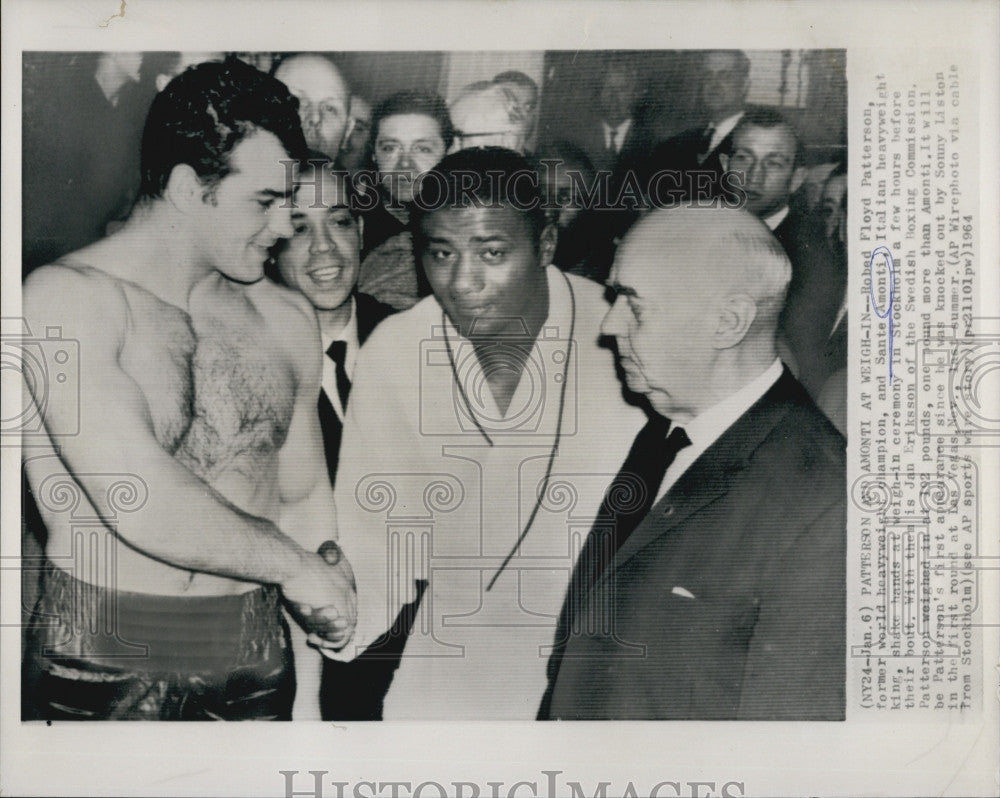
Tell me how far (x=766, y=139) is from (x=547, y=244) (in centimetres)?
30

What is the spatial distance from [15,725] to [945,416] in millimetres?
1213

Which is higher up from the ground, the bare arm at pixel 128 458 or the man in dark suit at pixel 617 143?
the man in dark suit at pixel 617 143

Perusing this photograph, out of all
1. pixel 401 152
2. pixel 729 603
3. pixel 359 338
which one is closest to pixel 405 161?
pixel 401 152

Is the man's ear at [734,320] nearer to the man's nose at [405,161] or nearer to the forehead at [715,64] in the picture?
the forehead at [715,64]

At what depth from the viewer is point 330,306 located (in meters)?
1.24

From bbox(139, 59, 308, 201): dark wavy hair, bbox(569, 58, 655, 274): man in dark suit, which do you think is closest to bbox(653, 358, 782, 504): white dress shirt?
bbox(569, 58, 655, 274): man in dark suit

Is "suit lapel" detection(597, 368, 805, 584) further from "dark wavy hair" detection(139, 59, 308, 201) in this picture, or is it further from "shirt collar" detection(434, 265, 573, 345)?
"dark wavy hair" detection(139, 59, 308, 201)

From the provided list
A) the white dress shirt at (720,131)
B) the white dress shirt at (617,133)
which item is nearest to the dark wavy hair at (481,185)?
the white dress shirt at (617,133)

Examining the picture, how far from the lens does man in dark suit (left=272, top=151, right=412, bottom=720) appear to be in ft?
4.06

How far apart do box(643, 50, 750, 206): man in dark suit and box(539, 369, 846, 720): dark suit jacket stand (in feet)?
0.90

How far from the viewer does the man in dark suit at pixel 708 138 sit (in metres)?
1.23

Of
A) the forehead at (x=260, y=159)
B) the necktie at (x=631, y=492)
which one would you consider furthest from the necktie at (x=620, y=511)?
the forehead at (x=260, y=159)

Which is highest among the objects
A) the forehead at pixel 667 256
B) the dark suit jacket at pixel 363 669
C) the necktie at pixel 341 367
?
the forehead at pixel 667 256

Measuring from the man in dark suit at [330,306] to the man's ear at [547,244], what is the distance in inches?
7.8
